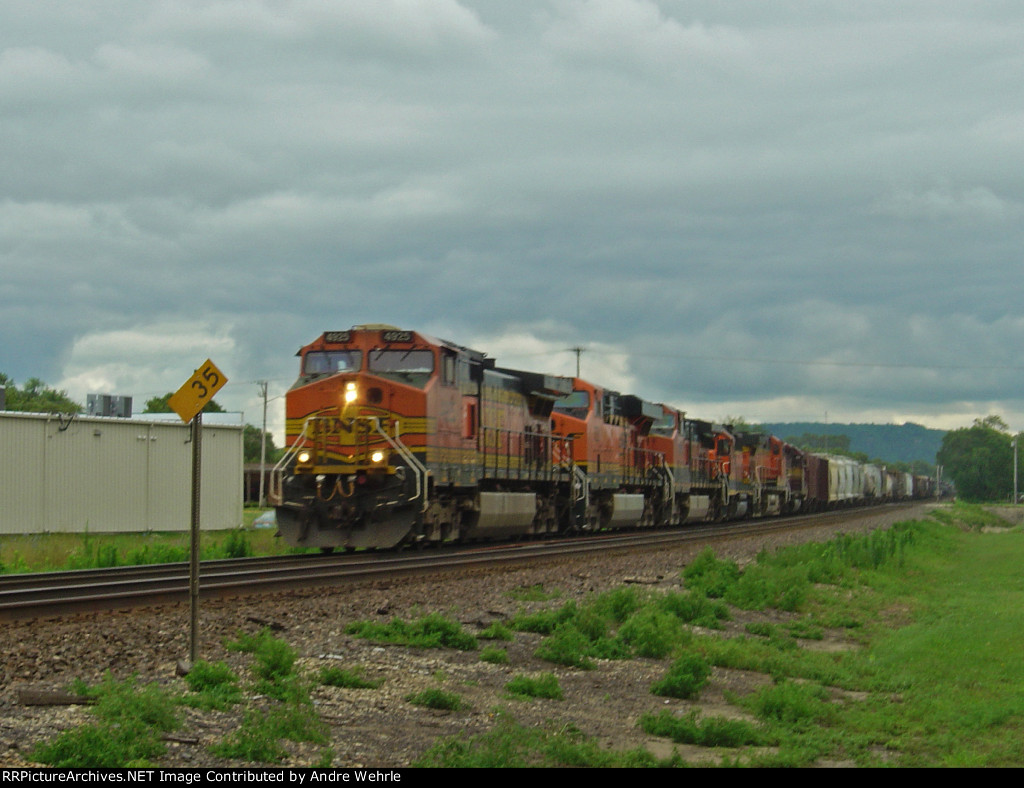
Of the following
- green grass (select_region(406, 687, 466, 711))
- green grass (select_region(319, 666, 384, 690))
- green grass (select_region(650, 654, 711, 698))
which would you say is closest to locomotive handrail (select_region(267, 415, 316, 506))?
green grass (select_region(650, 654, 711, 698))

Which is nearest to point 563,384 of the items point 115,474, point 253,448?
point 115,474

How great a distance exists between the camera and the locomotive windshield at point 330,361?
2225cm

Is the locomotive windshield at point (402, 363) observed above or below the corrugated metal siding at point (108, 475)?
above

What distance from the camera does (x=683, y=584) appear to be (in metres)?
18.1

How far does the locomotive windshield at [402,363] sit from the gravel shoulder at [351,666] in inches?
296

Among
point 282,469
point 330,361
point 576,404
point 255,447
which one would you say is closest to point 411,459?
point 282,469

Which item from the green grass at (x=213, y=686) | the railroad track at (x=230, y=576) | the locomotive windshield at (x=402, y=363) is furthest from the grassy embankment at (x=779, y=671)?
the locomotive windshield at (x=402, y=363)

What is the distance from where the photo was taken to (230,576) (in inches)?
633

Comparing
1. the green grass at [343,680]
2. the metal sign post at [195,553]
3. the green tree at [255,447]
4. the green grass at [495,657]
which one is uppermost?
the green tree at [255,447]

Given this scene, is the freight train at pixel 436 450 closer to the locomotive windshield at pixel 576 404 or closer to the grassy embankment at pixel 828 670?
the locomotive windshield at pixel 576 404

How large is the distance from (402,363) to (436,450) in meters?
1.91

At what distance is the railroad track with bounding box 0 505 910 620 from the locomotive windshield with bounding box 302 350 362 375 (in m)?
3.82

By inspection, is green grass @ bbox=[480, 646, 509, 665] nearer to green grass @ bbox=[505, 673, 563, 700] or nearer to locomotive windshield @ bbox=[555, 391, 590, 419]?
green grass @ bbox=[505, 673, 563, 700]
